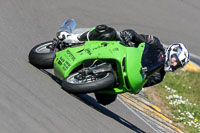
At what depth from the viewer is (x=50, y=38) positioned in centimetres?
997

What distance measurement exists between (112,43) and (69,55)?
0.67 meters

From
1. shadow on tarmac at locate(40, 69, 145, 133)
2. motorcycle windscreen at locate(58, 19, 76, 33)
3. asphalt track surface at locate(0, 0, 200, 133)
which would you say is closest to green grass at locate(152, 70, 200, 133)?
asphalt track surface at locate(0, 0, 200, 133)

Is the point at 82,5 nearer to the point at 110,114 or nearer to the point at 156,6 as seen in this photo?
the point at 156,6

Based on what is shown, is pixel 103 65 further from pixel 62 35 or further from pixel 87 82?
pixel 62 35

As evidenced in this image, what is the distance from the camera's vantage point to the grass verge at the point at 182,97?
965 cm

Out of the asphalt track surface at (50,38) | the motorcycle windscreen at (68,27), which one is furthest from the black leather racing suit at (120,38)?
the motorcycle windscreen at (68,27)

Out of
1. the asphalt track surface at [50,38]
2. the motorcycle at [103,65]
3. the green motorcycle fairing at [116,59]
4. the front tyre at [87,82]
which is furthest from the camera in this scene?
the green motorcycle fairing at [116,59]

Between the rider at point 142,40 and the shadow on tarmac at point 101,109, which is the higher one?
the rider at point 142,40

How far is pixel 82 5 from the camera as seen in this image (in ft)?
42.5

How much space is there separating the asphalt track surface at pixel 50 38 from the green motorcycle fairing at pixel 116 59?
14.4 inches

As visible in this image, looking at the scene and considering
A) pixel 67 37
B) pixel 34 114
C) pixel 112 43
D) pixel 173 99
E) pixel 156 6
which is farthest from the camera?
pixel 156 6

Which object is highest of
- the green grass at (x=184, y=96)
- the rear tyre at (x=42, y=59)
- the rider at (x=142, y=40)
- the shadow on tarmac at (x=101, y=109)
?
the rider at (x=142, y=40)

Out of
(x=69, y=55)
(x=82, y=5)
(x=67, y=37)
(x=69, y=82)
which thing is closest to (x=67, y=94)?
(x=69, y=82)

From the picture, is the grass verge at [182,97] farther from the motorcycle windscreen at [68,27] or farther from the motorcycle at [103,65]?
the motorcycle windscreen at [68,27]
